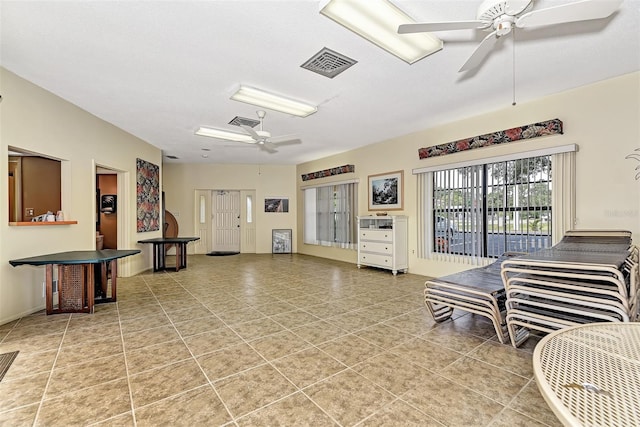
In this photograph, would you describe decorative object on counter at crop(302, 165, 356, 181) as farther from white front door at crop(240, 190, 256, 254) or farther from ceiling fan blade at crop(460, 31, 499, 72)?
ceiling fan blade at crop(460, 31, 499, 72)

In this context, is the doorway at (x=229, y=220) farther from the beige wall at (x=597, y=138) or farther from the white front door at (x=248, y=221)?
the beige wall at (x=597, y=138)

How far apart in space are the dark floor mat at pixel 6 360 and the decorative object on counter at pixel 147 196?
3.56 meters

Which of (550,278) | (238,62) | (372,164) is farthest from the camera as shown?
(372,164)

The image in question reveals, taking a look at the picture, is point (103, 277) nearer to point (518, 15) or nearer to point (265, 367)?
point (265, 367)

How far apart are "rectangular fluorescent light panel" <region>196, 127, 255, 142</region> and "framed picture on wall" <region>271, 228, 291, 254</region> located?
13.3ft

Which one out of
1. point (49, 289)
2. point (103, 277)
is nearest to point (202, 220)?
point (103, 277)

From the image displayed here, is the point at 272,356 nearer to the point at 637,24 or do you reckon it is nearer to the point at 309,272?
the point at 309,272

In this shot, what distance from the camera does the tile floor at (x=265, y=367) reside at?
1.74m

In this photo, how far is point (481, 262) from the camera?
184 inches

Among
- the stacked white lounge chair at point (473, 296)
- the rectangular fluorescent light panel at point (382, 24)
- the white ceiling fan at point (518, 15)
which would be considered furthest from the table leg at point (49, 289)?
the white ceiling fan at point (518, 15)

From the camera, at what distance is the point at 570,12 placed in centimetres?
195

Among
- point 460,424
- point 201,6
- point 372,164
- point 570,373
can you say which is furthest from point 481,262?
point 201,6

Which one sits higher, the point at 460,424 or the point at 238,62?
the point at 238,62

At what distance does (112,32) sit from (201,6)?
3.06 ft
